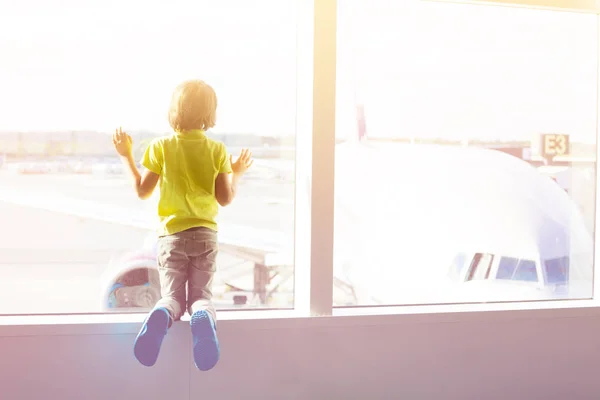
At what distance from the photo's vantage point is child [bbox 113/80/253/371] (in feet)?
7.02

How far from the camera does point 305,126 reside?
2438 millimetres

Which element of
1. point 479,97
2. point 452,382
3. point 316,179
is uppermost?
point 479,97

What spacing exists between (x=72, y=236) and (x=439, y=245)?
1.51 metres

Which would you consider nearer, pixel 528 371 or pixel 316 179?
pixel 316 179

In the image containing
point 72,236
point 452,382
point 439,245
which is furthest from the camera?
point 439,245

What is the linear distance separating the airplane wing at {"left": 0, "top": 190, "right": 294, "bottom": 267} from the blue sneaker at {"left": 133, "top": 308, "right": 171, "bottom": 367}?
1.93ft

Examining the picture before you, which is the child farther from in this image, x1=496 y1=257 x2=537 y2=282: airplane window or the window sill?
x1=496 y1=257 x2=537 y2=282: airplane window

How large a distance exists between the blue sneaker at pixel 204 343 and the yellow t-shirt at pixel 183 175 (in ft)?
1.23

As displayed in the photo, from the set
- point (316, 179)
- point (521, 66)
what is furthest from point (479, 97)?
point (316, 179)

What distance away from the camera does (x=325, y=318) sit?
2.38 meters

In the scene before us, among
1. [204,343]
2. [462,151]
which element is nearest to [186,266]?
[204,343]

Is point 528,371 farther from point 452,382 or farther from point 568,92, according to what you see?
point 568,92

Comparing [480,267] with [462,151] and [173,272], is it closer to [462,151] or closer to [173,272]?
[462,151]

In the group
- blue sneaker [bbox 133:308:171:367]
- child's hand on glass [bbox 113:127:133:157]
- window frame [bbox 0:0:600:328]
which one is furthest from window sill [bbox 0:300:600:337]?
child's hand on glass [bbox 113:127:133:157]
